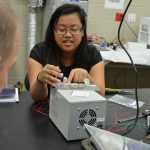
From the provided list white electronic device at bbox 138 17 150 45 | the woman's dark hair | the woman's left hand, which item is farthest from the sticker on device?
white electronic device at bbox 138 17 150 45

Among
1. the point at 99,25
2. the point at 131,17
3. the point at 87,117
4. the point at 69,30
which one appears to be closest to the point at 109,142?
the point at 87,117

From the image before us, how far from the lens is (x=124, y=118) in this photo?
1.37 m

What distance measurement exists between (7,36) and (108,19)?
304cm

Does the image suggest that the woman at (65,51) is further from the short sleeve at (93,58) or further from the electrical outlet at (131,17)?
the electrical outlet at (131,17)

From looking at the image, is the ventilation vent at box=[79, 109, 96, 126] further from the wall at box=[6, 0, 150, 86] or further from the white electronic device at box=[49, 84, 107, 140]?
the wall at box=[6, 0, 150, 86]

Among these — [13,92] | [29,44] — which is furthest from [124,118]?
[29,44]

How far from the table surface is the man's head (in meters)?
0.48

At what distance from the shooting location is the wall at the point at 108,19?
348 cm

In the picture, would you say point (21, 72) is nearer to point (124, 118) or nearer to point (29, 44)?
point (29, 44)

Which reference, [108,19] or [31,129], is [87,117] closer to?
[31,129]

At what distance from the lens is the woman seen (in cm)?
169

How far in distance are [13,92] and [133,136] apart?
68 cm

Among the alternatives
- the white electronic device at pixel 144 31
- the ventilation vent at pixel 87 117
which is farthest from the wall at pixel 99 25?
the ventilation vent at pixel 87 117

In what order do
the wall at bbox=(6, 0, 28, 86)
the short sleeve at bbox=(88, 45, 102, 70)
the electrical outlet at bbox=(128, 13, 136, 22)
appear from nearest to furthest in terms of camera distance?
1. the short sleeve at bbox=(88, 45, 102, 70)
2. the wall at bbox=(6, 0, 28, 86)
3. the electrical outlet at bbox=(128, 13, 136, 22)
